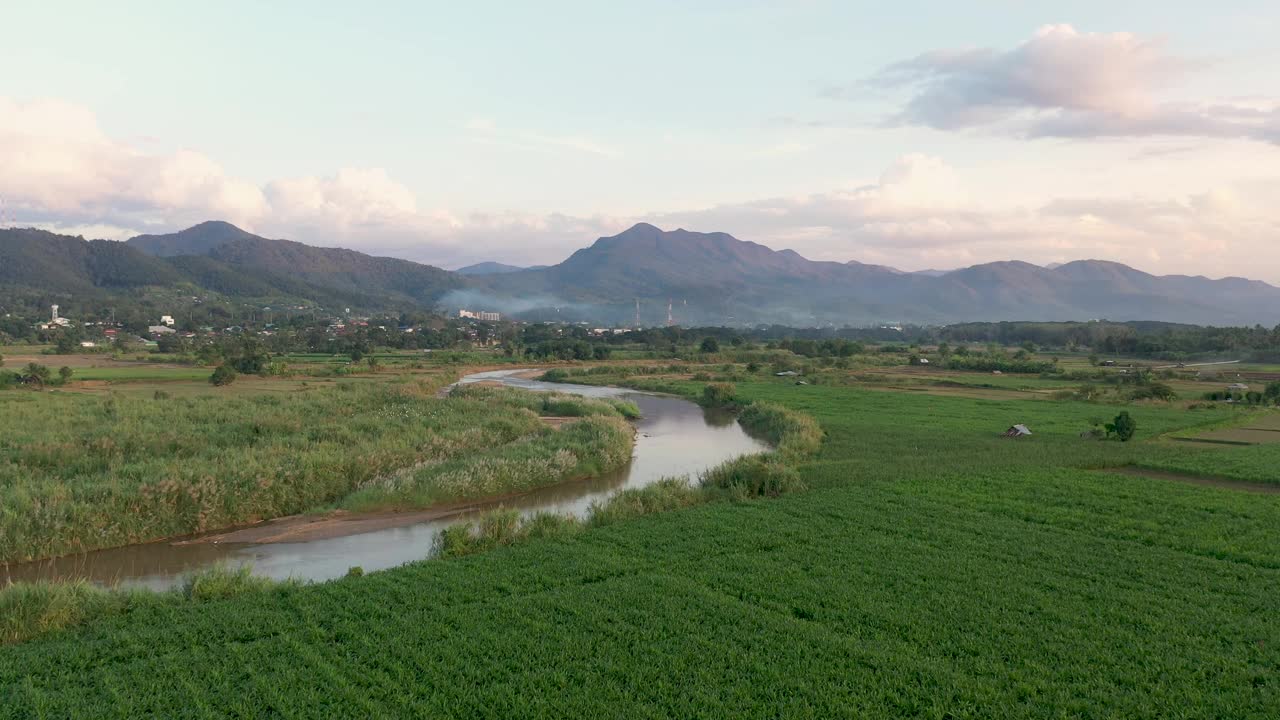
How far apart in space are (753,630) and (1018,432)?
2923 centimetres

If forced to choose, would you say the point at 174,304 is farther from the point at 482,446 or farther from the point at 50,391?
the point at 482,446

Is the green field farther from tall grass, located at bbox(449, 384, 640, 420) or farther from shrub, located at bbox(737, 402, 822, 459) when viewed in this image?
tall grass, located at bbox(449, 384, 640, 420)

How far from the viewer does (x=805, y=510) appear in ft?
68.8

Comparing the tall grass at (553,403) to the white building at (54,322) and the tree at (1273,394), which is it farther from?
the white building at (54,322)

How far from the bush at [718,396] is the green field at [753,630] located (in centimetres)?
3759

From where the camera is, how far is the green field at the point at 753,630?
1014 cm

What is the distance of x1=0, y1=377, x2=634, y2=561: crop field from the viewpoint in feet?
66.3

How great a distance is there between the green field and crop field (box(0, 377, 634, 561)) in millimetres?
8352

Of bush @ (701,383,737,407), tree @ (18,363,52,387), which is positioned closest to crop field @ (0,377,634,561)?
tree @ (18,363,52,387)

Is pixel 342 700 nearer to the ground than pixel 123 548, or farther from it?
farther from it

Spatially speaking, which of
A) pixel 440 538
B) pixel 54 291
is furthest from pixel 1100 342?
pixel 54 291

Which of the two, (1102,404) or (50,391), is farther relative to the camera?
(1102,404)

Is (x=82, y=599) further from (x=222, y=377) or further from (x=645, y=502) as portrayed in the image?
(x=222, y=377)

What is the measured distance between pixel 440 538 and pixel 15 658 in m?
8.69
